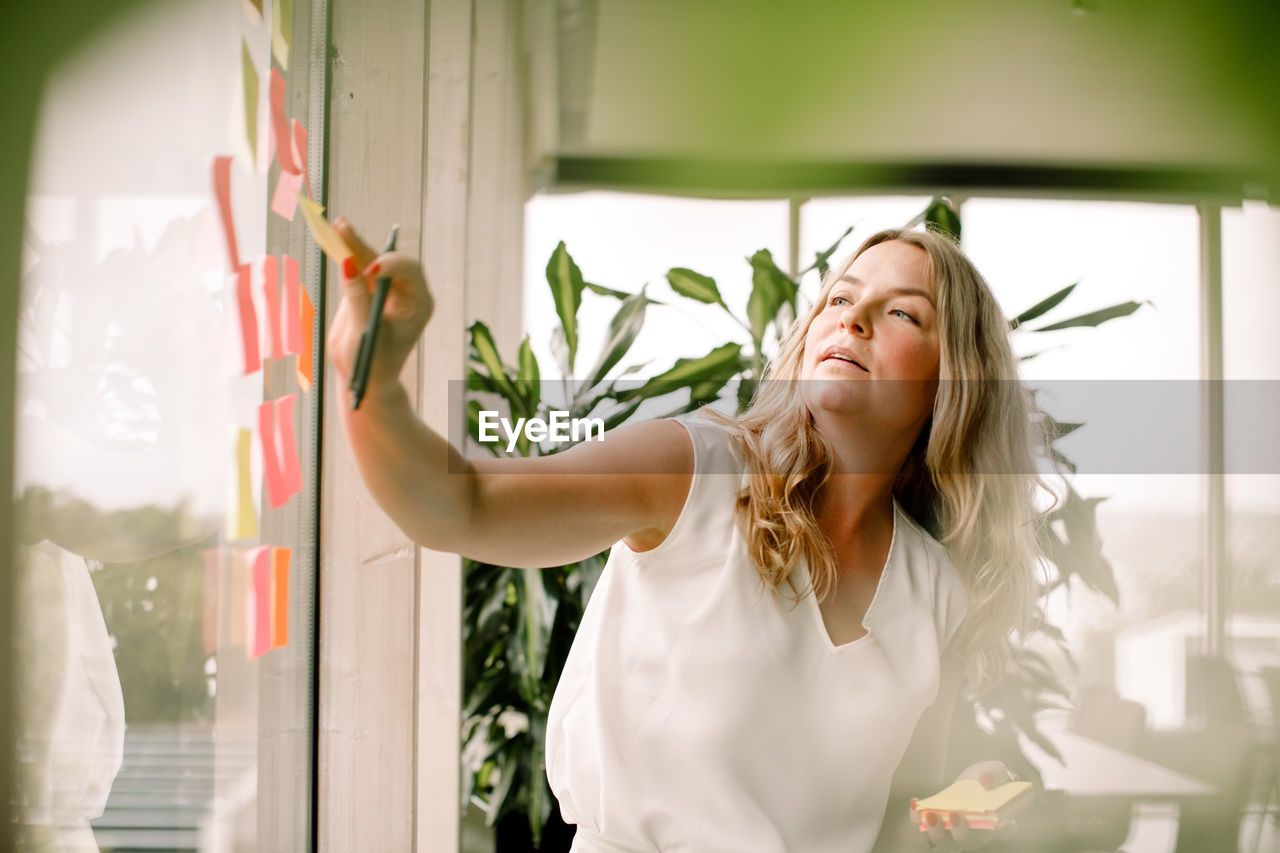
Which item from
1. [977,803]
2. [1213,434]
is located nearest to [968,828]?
[977,803]

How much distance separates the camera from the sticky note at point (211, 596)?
714 mm

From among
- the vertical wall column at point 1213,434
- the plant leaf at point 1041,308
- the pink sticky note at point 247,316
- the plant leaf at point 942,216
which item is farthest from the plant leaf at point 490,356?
the vertical wall column at point 1213,434

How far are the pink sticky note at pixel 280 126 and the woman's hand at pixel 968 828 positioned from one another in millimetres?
1009

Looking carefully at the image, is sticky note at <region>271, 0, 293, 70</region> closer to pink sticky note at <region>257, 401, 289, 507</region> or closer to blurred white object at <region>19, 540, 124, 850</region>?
pink sticky note at <region>257, 401, 289, 507</region>

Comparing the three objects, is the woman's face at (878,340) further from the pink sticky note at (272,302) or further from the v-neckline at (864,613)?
the pink sticky note at (272,302)

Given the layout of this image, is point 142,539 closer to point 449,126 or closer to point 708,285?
point 449,126

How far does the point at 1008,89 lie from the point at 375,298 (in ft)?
6.08

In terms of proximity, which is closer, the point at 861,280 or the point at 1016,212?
the point at 861,280

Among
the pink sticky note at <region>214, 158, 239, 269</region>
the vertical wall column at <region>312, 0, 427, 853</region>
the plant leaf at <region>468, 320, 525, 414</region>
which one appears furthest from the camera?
the plant leaf at <region>468, 320, 525, 414</region>

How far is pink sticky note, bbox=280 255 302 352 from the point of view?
0.92 meters

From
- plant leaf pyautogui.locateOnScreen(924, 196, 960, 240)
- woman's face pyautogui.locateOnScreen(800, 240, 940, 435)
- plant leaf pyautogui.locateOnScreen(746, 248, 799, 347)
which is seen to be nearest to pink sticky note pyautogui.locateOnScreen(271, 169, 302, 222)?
woman's face pyautogui.locateOnScreen(800, 240, 940, 435)

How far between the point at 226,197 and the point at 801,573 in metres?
0.65

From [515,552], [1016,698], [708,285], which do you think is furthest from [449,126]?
[1016,698]

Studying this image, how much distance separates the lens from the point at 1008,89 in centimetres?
193
